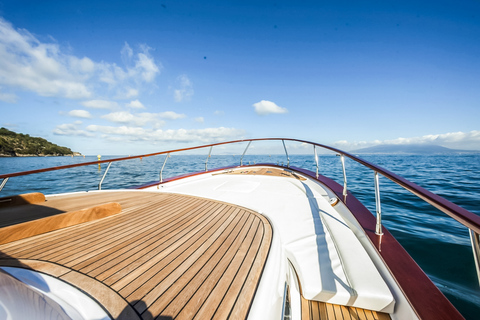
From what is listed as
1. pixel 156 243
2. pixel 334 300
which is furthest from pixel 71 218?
pixel 334 300

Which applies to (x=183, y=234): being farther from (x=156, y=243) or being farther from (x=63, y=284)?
(x=63, y=284)

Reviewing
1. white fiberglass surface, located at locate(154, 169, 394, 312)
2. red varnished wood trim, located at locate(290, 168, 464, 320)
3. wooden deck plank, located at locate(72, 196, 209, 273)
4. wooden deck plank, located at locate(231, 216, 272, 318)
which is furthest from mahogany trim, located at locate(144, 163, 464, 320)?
wooden deck plank, located at locate(72, 196, 209, 273)

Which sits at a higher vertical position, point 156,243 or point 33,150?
point 33,150

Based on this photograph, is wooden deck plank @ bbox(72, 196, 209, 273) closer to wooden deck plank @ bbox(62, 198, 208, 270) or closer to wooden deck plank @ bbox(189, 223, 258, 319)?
wooden deck plank @ bbox(62, 198, 208, 270)

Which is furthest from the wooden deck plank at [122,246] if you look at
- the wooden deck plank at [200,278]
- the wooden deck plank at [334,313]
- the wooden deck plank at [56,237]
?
the wooden deck plank at [334,313]

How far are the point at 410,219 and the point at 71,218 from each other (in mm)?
4659

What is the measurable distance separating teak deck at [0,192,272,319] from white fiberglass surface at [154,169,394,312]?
17 centimetres

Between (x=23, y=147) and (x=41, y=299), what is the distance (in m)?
87.6

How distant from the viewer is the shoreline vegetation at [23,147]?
5158 cm

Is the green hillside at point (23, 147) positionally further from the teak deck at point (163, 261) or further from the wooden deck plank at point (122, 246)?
the wooden deck plank at point (122, 246)

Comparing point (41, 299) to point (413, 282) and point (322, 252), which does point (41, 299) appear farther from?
point (413, 282)

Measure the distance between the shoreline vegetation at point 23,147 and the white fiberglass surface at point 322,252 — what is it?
79.6 m

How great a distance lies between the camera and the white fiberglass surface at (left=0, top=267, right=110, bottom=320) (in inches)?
21.9

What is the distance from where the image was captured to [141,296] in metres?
0.81
